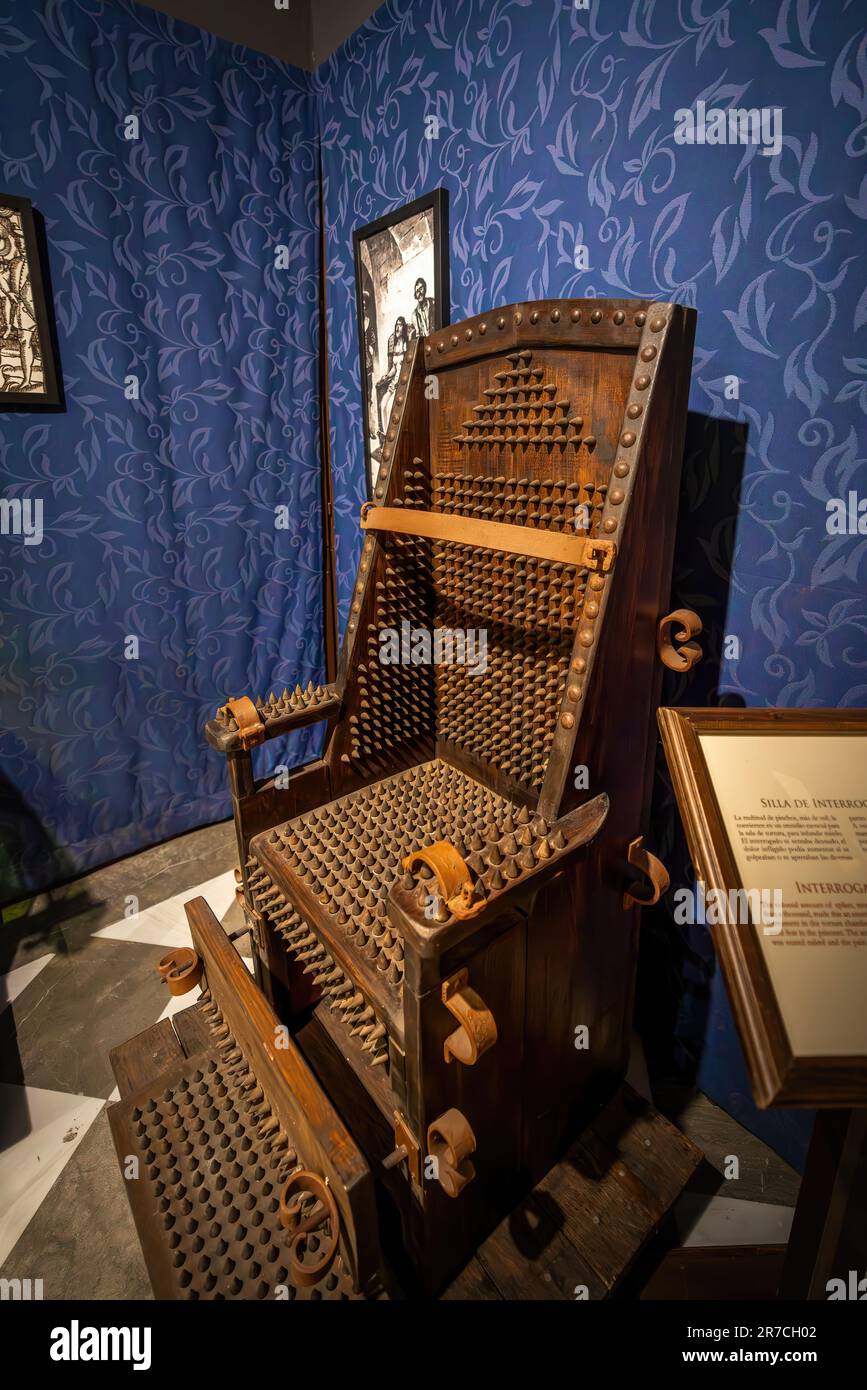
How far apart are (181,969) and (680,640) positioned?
1.60 meters

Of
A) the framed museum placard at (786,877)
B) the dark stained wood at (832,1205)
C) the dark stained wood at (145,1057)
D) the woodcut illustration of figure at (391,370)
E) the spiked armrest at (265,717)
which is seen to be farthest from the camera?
the woodcut illustration of figure at (391,370)

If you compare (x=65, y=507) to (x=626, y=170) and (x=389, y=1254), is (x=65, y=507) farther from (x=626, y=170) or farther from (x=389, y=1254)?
(x=389, y=1254)

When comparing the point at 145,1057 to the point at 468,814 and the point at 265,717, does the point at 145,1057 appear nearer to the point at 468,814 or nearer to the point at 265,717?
the point at 265,717

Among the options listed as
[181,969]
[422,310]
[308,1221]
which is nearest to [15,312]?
[422,310]

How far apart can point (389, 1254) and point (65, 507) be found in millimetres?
2866

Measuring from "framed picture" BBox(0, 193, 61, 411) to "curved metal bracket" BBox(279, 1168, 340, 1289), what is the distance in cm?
283

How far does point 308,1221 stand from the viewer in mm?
1198

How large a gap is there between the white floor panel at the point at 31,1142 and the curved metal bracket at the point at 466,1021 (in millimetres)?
1544

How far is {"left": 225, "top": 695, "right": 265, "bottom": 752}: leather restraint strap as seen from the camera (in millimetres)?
1838

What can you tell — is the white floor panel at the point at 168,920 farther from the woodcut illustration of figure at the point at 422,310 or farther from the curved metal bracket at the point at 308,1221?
the woodcut illustration of figure at the point at 422,310

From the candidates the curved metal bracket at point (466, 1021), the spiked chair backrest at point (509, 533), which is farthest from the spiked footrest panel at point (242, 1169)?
the spiked chair backrest at point (509, 533)

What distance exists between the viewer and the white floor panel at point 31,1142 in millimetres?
1821

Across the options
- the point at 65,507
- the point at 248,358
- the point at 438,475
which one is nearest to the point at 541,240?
the point at 438,475

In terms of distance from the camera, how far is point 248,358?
10.4 ft
